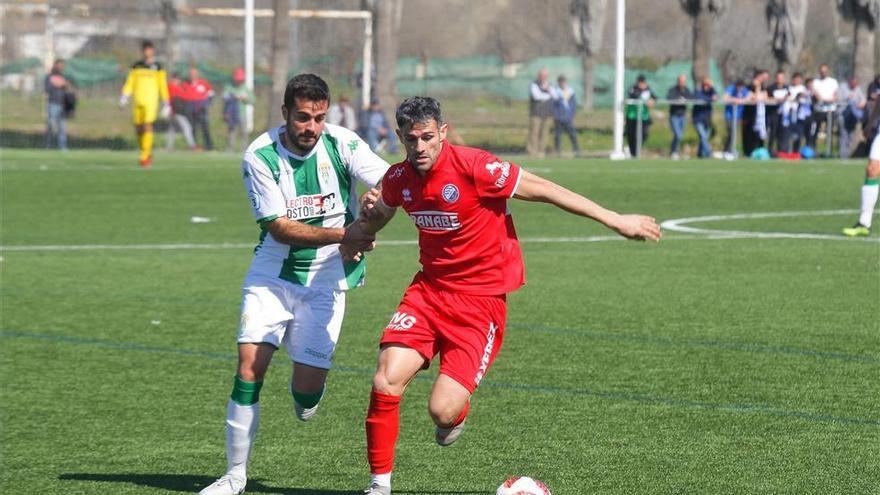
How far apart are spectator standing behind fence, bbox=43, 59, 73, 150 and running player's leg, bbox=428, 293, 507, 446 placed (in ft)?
104

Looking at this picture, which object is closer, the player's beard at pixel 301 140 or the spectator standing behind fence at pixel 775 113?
the player's beard at pixel 301 140

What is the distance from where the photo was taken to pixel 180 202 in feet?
79.4

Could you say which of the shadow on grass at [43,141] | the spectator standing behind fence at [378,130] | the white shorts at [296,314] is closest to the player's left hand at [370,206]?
the white shorts at [296,314]

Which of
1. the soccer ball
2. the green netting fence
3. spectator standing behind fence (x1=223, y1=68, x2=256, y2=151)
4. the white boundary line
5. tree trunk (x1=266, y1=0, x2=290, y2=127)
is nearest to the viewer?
the soccer ball

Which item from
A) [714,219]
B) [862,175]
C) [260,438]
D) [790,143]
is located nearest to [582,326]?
[260,438]

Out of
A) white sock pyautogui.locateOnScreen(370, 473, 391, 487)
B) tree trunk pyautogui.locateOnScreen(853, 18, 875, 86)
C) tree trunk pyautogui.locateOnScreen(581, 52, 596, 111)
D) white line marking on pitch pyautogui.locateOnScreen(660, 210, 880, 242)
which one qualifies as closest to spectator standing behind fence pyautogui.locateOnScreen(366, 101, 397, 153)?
tree trunk pyautogui.locateOnScreen(581, 52, 596, 111)

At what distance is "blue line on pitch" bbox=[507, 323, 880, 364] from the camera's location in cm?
1056

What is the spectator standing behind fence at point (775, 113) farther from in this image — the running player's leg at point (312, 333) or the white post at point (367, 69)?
the running player's leg at point (312, 333)

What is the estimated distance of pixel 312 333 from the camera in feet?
24.8

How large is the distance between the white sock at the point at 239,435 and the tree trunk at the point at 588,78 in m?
34.4

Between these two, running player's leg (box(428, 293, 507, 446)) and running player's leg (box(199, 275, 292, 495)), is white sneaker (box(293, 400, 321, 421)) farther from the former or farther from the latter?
running player's leg (box(428, 293, 507, 446))

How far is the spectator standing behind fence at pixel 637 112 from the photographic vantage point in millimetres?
36312

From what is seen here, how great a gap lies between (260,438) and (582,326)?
429 centimetres

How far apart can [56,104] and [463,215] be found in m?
32.4
